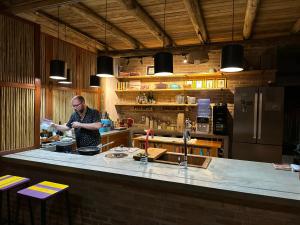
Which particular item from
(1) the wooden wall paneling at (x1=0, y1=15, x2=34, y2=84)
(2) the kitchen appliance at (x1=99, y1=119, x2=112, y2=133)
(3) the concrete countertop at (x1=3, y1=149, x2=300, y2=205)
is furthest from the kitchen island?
(2) the kitchen appliance at (x1=99, y1=119, x2=112, y2=133)

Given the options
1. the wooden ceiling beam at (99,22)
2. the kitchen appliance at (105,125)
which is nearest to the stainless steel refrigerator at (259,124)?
the wooden ceiling beam at (99,22)

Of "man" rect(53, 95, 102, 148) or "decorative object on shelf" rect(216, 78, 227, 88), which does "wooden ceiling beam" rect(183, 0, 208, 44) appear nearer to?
"decorative object on shelf" rect(216, 78, 227, 88)

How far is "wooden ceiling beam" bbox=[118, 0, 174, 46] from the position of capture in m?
3.27

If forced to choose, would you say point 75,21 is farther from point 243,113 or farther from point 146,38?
point 243,113

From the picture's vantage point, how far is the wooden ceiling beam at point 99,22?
3.51 m

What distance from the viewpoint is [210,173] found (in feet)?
6.60

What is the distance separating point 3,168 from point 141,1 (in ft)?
9.81

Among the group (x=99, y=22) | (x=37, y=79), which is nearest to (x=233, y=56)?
(x=99, y=22)

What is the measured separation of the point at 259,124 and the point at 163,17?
2901mm

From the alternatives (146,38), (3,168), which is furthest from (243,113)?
(3,168)

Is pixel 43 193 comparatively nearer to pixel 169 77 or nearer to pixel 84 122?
pixel 84 122

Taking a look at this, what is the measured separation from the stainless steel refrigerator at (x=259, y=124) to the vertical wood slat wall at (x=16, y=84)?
161 inches

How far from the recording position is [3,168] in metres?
2.75

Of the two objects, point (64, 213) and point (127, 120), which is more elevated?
point (127, 120)
